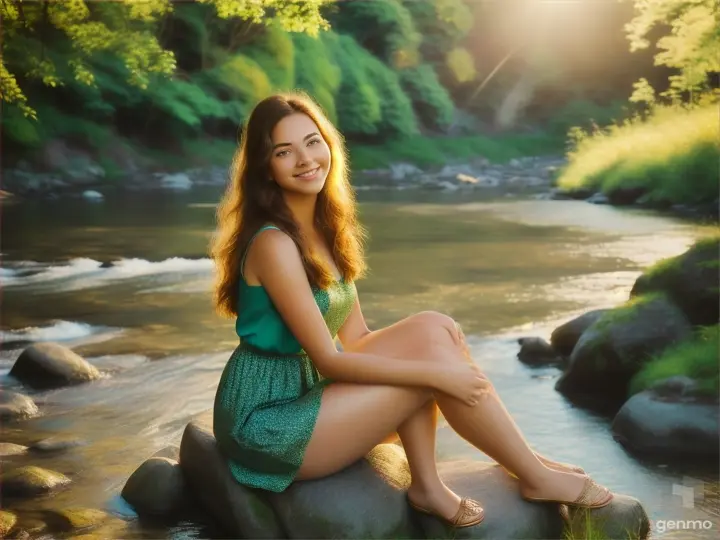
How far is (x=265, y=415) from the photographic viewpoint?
7.38 feet

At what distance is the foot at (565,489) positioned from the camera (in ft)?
7.39

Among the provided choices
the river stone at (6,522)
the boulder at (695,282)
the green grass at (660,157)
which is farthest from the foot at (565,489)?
the green grass at (660,157)

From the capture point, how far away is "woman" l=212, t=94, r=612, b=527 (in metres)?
2.16

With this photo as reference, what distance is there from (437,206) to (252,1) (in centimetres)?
668

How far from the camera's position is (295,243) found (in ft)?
7.20

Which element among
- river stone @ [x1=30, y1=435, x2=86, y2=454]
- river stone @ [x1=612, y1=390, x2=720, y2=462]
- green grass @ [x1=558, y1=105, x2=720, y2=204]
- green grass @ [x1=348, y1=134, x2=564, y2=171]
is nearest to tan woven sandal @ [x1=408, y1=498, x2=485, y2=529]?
river stone @ [x1=612, y1=390, x2=720, y2=462]

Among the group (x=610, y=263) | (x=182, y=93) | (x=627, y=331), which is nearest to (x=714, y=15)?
(x=610, y=263)

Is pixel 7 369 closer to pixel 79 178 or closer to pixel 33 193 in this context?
pixel 33 193

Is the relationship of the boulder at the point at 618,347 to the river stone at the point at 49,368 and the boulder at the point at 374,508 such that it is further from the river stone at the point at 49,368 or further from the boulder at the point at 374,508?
the river stone at the point at 49,368

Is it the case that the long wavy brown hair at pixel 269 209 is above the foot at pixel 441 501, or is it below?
above

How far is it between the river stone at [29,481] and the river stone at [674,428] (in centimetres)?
210

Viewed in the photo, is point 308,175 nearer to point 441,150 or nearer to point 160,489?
point 160,489

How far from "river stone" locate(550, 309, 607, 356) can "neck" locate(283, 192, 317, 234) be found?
2.77 m

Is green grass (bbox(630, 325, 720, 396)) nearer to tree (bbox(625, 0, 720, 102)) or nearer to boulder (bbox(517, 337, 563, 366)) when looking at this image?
boulder (bbox(517, 337, 563, 366))
